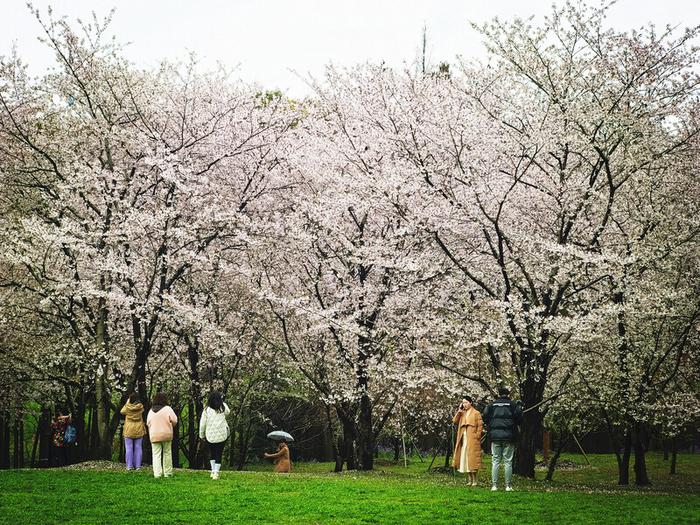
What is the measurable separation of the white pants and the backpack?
7.07m

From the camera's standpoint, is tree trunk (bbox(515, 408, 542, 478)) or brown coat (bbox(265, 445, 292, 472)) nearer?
tree trunk (bbox(515, 408, 542, 478))

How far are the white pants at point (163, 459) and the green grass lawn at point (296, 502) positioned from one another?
220 mm

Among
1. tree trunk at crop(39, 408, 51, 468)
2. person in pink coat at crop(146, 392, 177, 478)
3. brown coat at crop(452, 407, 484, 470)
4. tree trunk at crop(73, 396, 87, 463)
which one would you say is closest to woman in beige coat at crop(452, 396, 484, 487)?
brown coat at crop(452, 407, 484, 470)

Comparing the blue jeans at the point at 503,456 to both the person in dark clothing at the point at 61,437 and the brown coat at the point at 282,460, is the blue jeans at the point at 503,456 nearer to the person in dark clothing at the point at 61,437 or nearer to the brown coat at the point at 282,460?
the brown coat at the point at 282,460

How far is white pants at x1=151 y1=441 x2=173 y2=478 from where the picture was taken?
526 inches

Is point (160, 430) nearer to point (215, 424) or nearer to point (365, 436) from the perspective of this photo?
point (215, 424)

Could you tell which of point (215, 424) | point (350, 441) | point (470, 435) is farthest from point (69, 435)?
point (470, 435)

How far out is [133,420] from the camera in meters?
14.2

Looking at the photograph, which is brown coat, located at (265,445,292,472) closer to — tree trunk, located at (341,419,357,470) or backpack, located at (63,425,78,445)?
tree trunk, located at (341,419,357,470)

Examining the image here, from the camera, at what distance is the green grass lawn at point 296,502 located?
9.38 m

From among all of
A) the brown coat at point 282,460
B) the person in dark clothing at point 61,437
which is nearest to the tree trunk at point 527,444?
the brown coat at point 282,460

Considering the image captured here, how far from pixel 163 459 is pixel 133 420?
1125mm

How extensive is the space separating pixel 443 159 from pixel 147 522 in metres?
9.87

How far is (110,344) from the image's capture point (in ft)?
58.6
